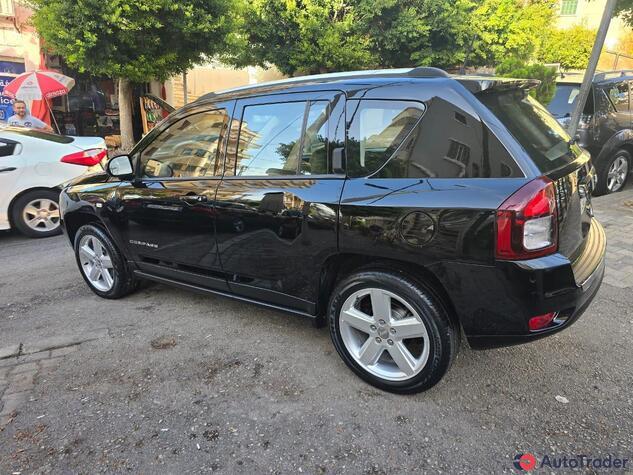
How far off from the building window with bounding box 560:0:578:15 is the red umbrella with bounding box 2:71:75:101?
1235 inches

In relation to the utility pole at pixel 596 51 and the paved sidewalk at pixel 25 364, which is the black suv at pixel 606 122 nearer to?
the utility pole at pixel 596 51

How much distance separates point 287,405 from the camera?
98.7 inches

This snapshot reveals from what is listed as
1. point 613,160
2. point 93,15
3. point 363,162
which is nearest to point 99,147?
point 93,15

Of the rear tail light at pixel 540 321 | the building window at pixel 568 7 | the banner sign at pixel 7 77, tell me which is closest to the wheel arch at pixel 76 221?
the rear tail light at pixel 540 321

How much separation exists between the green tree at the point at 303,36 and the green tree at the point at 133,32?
2.44m

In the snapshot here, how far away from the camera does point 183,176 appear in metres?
3.24

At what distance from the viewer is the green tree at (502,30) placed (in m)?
15.0

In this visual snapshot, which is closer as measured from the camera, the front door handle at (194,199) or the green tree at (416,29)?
the front door handle at (194,199)

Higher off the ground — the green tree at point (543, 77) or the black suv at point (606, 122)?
the green tree at point (543, 77)

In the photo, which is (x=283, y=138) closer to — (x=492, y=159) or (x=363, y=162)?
(x=363, y=162)

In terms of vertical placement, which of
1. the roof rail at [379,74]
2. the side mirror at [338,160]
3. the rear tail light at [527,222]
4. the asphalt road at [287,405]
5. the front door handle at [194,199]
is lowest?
the asphalt road at [287,405]

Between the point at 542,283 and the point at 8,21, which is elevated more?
the point at 8,21

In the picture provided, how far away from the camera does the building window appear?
1163 inches

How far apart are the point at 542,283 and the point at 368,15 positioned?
12961mm
